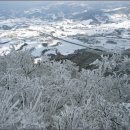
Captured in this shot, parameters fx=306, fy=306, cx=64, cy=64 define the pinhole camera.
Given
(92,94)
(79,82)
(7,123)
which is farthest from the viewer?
(79,82)

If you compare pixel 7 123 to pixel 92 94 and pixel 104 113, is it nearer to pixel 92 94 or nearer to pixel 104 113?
pixel 104 113

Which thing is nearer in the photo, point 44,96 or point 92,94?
point 44,96

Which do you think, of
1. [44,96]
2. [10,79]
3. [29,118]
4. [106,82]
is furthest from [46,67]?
[29,118]

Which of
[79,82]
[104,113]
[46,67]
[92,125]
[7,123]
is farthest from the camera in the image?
[46,67]

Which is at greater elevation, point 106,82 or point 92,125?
point 92,125

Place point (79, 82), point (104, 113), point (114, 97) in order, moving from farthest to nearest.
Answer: point (114, 97) < point (79, 82) < point (104, 113)

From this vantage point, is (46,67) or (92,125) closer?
(92,125)

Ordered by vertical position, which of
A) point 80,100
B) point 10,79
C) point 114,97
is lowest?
point 114,97

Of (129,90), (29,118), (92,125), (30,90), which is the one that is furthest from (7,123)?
(129,90)

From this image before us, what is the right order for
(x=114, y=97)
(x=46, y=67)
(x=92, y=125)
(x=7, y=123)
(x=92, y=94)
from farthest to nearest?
(x=46, y=67)
(x=114, y=97)
(x=92, y=94)
(x=92, y=125)
(x=7, y=123)

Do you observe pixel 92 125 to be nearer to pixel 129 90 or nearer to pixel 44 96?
pixel 44 96
